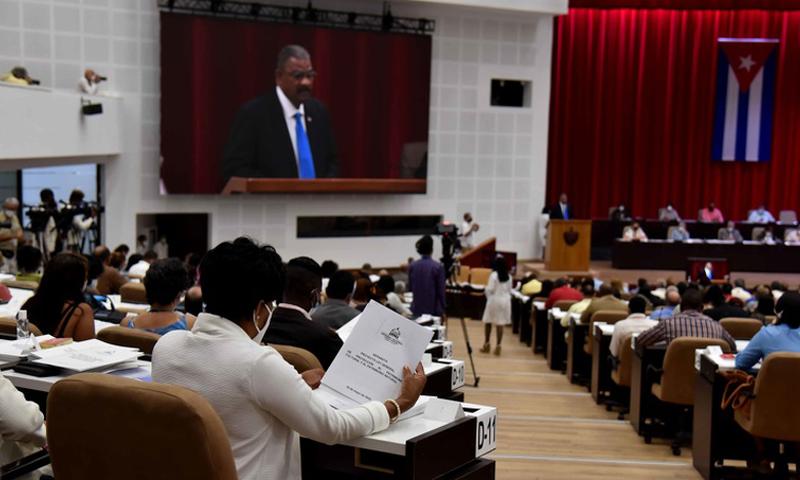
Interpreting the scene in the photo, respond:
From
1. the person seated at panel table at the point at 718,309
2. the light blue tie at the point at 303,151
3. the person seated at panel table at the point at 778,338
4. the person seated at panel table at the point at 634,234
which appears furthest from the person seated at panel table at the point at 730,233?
the person seated at panel table at the point at 778,338

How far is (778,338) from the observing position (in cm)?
566

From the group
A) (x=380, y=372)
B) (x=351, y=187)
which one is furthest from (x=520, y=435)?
(x=351, y=187)

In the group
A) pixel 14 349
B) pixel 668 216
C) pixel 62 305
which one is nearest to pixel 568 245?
pixel 668 216

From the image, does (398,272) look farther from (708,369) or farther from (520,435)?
(708,369)

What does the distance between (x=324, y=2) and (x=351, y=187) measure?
364 cm

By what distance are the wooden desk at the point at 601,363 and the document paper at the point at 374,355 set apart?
5964 mm

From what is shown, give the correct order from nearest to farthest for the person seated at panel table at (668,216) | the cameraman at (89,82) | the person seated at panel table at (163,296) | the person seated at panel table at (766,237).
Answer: the person seated at panel table at (163,296) → the cameraman at (89,82) → the person seated at panel table at (766,237) → the person seated at panel table at (668,216)

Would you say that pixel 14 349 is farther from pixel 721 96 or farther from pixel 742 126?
pixel 742 126

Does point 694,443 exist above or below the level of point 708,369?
below

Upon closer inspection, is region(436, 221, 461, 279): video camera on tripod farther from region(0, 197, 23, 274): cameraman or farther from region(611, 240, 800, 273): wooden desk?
region(611, 240, 800, 273): wooden desk

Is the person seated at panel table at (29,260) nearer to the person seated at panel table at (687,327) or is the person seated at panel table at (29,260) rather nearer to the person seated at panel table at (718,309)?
the person seated at panel table at (687,327)

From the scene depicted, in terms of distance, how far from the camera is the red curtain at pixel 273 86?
672 inches

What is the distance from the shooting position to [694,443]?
6531 millimetres

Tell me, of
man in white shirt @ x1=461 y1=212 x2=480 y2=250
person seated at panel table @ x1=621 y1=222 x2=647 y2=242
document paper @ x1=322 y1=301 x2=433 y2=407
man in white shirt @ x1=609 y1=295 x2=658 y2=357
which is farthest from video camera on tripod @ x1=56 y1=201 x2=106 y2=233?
person seated at panel table @ x1=621 y1=222 x2=647 y2=242
